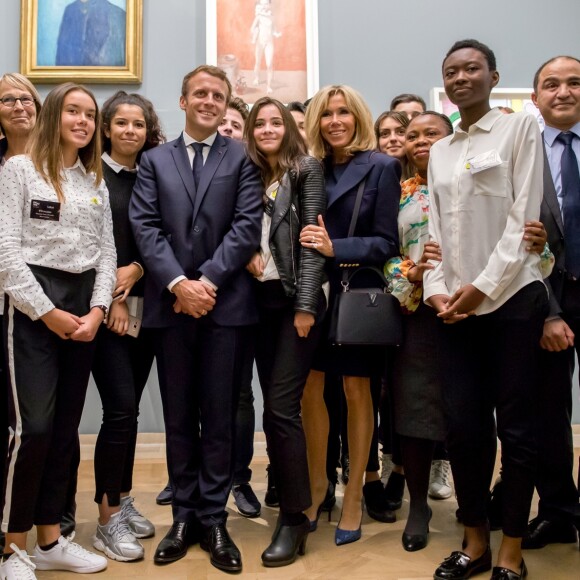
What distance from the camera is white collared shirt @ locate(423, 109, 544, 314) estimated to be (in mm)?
2238

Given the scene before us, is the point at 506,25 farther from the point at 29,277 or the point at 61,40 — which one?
the point at 29,277

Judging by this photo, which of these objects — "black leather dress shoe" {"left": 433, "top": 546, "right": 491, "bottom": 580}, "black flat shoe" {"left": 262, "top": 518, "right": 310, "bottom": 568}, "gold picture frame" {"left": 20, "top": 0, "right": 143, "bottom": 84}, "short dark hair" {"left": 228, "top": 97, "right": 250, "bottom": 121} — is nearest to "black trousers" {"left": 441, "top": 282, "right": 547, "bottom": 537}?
"black leather dress shoe" {"left": 433, "top": 546, "right": 491, "bottom": 580}

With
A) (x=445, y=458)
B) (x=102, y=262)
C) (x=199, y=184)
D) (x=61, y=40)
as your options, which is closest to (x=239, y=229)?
(x=199, y=184)

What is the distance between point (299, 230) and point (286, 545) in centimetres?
121

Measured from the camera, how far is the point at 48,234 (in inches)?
93.7

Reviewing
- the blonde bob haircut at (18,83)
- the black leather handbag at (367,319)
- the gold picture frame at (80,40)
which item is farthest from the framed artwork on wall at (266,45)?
the black leather handbag at (367,319)

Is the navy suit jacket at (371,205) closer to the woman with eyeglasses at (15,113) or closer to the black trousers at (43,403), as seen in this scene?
the black trousers at (43,403)

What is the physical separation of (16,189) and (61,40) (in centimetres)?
245

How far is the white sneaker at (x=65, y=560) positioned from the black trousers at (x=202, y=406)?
0.35m

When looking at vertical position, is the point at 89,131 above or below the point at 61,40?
below

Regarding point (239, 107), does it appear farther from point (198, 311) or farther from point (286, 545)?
point (286, 545)

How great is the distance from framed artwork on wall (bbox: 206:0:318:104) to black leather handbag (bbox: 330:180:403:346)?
7.17 ft

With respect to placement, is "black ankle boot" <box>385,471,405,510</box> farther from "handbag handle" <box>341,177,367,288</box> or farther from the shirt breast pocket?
the shirt breast pocket

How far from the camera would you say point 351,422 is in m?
2.81
